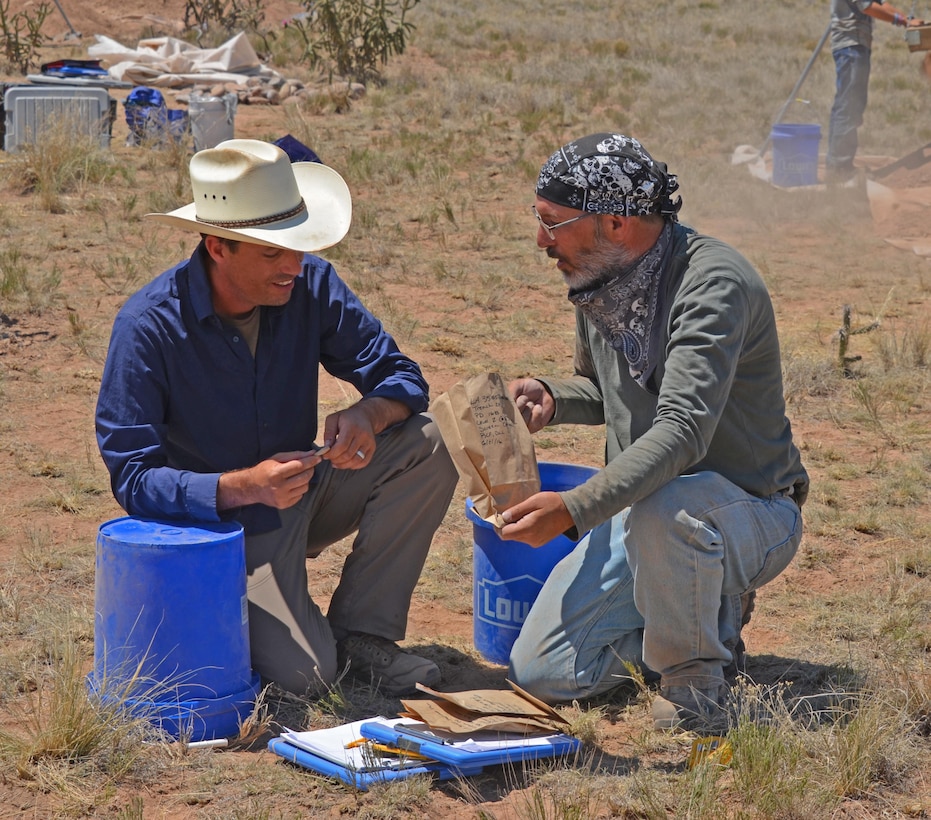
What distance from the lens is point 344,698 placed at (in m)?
3.39

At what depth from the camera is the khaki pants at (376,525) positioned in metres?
3.53

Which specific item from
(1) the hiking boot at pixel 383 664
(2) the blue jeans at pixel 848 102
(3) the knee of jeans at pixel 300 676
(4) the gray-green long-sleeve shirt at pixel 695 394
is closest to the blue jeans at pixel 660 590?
(4) the gray-green long-sleeve shirt at pixel 695 394

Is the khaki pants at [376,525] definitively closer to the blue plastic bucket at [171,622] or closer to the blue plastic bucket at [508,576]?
the blue plastic bucket at [508,576]

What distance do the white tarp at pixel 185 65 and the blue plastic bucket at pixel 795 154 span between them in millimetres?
6994

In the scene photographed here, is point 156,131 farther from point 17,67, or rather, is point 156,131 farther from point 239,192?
point 239,192

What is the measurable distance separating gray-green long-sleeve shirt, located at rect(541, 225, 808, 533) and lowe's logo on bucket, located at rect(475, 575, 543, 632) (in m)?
0.49

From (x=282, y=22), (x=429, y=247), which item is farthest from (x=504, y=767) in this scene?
(x=282, y=22)

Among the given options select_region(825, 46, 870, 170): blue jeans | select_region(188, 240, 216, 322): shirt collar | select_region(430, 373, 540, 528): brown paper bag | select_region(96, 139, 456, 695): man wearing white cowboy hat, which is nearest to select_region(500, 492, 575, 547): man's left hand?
select_region(430, 373, 540, 528): brown paper bag

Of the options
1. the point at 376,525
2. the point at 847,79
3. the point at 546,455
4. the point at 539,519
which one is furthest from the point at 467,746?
the point at 847,79

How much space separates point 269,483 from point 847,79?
30.2ft

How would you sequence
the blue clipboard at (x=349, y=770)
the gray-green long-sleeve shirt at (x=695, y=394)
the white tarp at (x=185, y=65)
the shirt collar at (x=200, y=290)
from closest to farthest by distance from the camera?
1. the blue clipboard at (x=349, y=770)
2. the gray-green long-sleeve shirt at (x=695, y=394)
3. the shirt collar at (x=200, y=290)
4. the white tarp at (x=185, y=65)

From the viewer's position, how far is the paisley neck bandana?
3.19 m

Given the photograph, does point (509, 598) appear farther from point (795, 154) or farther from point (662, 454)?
point (795, 154)

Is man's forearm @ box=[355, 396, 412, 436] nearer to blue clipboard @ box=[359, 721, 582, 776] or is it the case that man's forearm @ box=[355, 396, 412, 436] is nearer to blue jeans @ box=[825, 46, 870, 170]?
blue clipboard @ box=[359, 721, 582, 776]
